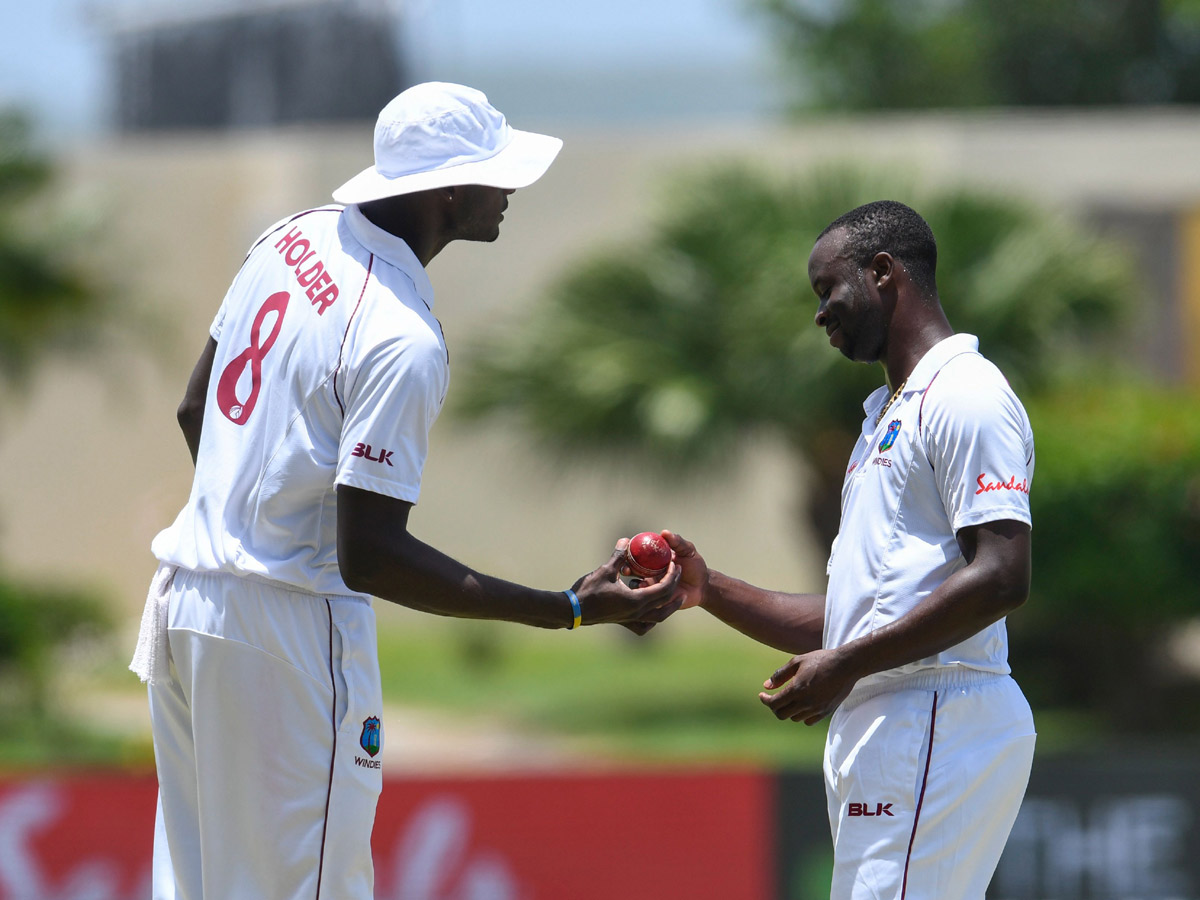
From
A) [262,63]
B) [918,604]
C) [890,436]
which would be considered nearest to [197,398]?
[890,436]

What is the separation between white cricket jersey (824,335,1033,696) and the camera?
309 cm

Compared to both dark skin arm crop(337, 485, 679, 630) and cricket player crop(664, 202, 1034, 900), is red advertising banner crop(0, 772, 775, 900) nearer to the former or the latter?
cricket player crop(664, 202, 1034, 900)

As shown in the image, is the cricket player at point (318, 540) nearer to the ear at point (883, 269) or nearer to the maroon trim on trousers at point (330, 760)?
the maroon trim on trousers at point (330, 760)

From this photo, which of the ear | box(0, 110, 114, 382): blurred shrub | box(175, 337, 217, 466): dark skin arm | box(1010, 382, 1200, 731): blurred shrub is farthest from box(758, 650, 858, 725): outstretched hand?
box(0, 110, 114, 382): blurred shrub

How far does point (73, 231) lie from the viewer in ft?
44.8

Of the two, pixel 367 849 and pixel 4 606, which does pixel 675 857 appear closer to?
pixel 367 849

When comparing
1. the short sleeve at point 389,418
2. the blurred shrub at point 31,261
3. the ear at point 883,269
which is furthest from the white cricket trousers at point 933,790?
the blurred shrub at point 31,261

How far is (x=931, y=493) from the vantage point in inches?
127

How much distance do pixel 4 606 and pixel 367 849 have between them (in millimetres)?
11613

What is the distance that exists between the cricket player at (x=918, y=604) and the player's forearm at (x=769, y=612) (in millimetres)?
334

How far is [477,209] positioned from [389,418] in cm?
53

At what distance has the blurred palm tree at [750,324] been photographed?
41.7 feet

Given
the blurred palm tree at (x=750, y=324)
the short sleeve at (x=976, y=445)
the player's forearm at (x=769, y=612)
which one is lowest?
the player's forearm at (x=769, y=612)

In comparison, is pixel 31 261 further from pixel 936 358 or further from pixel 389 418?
pixel 936 358
